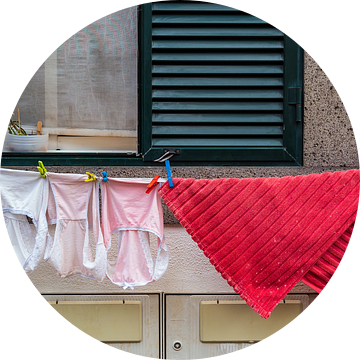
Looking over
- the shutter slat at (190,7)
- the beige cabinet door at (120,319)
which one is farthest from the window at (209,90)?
the beige cabinet door at (120,319)

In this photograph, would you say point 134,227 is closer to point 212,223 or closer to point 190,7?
point 212,223

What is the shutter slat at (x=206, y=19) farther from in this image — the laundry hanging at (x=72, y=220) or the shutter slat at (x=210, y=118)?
the laundry hanging at (x=72, y=220)

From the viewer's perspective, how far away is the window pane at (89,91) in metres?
2.41

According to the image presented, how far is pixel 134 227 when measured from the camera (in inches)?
78.9

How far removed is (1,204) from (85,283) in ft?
2.79

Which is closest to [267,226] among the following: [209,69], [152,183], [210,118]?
[152,183]

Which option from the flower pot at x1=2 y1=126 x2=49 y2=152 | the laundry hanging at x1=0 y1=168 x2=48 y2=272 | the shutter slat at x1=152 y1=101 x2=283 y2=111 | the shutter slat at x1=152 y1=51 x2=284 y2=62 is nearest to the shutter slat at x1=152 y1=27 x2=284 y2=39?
the shutter slat at x1=152 y1=51 x2=284 y2=62

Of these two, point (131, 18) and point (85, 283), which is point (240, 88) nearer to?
point (131, 18)

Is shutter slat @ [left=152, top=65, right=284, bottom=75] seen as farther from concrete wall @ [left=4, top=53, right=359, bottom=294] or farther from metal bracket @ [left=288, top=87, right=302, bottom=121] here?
concrete wall @ [left=4, top=53, right=359, bottom=294]

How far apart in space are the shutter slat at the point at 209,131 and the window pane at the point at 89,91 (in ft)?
0.91

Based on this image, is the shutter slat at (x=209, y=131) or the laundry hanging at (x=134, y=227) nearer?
the laundry hanging at (x=134, y=227)

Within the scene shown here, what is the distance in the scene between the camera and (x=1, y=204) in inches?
79.0

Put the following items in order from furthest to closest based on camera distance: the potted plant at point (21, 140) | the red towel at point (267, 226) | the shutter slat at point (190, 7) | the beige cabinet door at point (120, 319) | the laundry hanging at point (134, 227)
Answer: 1. the beige cabinet door at point (120, 319)
2. the potted plant at point (21, 140)
3. the shutter slat at point (190, 7)
4. the laundry hanging at point (134, 227)
5. the red towel at point (267, 226)

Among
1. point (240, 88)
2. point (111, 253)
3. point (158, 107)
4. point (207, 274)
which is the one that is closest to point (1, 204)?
point (111, 253)
